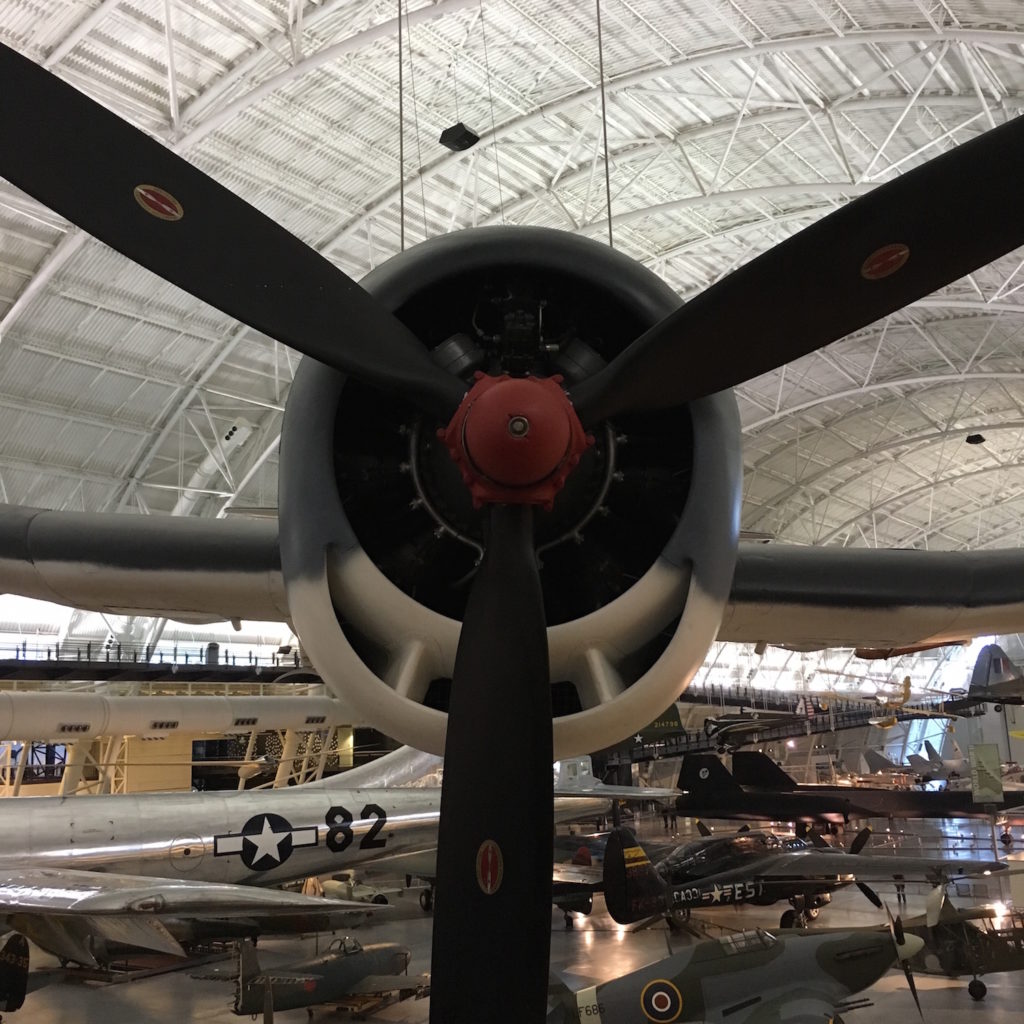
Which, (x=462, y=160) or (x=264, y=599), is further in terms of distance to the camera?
(x=462, y=160)

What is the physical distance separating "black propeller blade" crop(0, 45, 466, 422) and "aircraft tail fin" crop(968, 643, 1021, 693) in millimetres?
37450

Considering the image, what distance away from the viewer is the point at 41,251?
21656 millimetres

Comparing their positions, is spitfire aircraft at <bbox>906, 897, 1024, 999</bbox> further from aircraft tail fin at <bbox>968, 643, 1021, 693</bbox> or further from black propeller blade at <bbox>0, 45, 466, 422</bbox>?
aircraft tail fin at <bbox>968, 643, 1021, 693</bbox>

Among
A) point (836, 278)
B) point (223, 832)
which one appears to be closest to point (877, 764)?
point (223, 832)

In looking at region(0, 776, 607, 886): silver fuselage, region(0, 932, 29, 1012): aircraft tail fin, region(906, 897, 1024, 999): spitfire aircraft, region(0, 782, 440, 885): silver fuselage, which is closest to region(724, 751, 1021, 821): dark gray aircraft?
region(0, 776, 607, 886): silver fuselage

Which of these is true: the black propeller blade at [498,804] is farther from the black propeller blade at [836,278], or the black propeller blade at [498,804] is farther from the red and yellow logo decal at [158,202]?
the red and yellow logo decal at [158,202]

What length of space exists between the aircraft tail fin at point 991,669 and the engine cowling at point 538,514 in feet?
119

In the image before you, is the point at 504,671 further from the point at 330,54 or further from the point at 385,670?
the point at 330,54

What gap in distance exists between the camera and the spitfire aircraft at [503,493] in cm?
310

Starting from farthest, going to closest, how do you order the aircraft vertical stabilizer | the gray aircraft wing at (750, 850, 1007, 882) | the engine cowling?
the gray aircraft wing at (750, 850, 1007, 882) < the aircraft vertical stabilizer < the engine cowling

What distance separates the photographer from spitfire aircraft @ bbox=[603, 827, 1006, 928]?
1366 centimetres

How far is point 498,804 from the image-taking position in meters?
2.94

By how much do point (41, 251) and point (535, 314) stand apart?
21414mm

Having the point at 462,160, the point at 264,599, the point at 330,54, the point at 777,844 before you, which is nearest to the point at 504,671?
the point at 264,599
